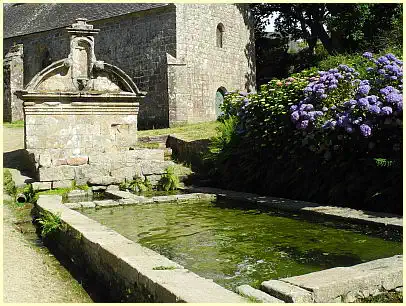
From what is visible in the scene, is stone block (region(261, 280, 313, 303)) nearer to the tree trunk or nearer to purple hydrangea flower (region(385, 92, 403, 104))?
purple hydrangea flower (region(385, 92, 403, 104))

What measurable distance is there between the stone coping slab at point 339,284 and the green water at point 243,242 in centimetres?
51

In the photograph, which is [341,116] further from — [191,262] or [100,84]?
[100,84]

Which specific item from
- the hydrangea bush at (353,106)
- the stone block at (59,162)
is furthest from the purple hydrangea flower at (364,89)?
the stone block at (59,162)

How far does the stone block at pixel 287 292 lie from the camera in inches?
128

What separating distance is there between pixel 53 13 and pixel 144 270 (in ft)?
74.8

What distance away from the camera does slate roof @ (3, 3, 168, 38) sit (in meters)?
21.1

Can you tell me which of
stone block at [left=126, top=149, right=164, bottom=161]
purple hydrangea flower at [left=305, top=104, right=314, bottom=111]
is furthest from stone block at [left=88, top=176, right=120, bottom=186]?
purple hydrangea flower at [left=305, top=104, right=314, bottom=111]

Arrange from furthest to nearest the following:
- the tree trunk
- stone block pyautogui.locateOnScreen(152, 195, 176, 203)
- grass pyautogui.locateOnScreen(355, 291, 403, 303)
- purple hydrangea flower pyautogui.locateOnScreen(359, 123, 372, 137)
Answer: the tree trunk < stone block pyautogui.locateOnScreen(152, 195, 176, 203) < purple hydrangea flower pyautogui.locateOnScreen(359, 123, 372, 137) < grass pyautogui.locateOnScreen(355, 291, 403, 303)

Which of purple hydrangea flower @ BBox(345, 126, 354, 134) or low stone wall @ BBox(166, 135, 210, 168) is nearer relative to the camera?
purple hydrangea flower @ BBox(345, 126, 354, 134)

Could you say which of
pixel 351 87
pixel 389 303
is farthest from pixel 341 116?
pixel 389 303

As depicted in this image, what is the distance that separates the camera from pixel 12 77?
24750 millimetres

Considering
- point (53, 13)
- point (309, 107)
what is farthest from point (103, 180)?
point (53, 13)

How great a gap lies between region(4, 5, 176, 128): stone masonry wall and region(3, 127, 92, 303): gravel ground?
1394cm

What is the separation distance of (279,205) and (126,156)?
147 inches
